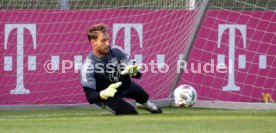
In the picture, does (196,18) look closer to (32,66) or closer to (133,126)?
(32,66)

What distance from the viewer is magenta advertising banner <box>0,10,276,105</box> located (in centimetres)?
1445

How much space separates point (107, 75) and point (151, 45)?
2.95 meters

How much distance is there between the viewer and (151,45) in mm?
15070

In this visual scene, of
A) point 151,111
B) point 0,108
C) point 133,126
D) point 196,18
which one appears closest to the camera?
point 133,126

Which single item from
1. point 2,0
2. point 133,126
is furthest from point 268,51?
point 133,126

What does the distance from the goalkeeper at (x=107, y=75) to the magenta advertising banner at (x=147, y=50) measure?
2436 millimetres

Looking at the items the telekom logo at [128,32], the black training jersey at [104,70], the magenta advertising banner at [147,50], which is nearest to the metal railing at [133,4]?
the magenta advertising banner at [147,50]

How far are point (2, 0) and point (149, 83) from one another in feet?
8.58

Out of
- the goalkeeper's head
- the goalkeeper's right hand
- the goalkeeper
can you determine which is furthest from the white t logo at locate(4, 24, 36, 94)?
the goalkeeper's right hand

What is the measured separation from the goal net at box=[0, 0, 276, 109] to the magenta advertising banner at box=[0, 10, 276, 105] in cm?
1

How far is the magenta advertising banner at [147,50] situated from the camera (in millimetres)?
14445

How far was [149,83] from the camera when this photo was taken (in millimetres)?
15148

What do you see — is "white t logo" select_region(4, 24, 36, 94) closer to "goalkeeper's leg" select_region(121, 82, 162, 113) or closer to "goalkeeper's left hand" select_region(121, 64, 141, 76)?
"goalkeeper's leg" select_region(121, 82, 162, 113)

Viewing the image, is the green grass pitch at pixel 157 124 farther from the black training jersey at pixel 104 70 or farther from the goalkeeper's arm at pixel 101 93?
the black training jersey at pixel 104 70
